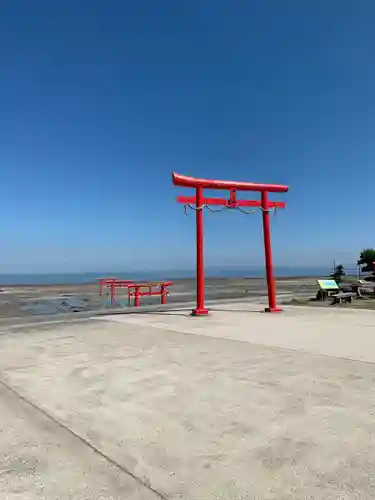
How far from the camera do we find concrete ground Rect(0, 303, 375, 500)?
8.77 feet

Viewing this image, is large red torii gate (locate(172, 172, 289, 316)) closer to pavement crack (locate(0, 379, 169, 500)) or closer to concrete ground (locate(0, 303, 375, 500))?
concrete ground (locate(0, 303, 375, 500))

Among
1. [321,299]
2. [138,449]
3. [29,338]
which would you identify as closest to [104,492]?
[138,449]

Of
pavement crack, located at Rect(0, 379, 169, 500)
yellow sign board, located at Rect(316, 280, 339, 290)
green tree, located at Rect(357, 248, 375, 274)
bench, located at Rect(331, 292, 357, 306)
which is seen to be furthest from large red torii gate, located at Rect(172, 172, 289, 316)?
green tree, located at Rect(357, 248, 375, 274)

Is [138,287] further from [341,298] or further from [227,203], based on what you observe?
[341,298]

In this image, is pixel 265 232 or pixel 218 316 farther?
pixel 265 232

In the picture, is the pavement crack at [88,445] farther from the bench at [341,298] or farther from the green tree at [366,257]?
the green tree at [366,257]

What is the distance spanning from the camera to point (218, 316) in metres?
12.1

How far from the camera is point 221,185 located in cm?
1312

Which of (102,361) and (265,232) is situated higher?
(265,232)

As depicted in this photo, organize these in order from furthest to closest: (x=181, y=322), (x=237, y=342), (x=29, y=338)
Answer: (x=181, y=322) < (x=29, y=338) < (x=237, y=342)

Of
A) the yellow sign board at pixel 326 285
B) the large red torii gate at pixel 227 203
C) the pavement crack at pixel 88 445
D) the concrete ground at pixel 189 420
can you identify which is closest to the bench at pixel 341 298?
the yellow sign board at pixel 326 285

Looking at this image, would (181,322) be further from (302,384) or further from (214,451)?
(214,451)

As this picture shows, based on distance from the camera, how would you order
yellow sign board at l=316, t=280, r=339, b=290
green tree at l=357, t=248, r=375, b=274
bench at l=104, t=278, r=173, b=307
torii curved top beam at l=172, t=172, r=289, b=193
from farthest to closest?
green tree at l=357, t=248, r=375, b=274 → yellow sign board at l=316, t=280, r=339, b=290 → bench at l=104, t=278, r=173, b=307 → torii curved top beam at l=172, t=172, r=289, b=193

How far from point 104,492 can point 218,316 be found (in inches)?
380
